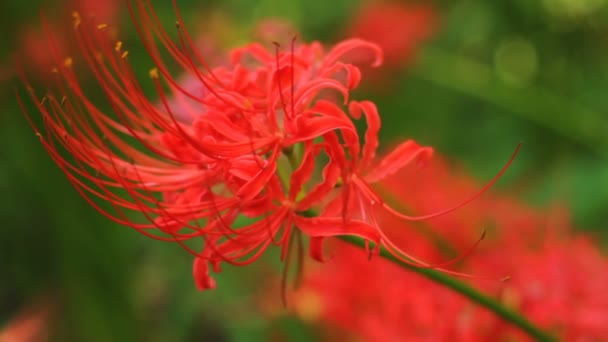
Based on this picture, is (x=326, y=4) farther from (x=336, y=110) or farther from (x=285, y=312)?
(x=336, y=110)

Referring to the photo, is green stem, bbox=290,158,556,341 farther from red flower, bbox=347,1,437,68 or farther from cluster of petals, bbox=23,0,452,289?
red flower, bbox=347,1,437,68

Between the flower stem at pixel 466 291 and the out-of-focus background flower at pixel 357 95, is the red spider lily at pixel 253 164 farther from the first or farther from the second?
the out-of-focus background flower at pixel 357 95

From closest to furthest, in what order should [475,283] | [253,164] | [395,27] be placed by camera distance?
[253,164], [475,283], [395,27]

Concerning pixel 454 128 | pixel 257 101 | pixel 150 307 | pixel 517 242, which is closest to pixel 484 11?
pixel 454 128

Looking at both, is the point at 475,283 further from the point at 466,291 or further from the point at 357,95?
the point at 357,95

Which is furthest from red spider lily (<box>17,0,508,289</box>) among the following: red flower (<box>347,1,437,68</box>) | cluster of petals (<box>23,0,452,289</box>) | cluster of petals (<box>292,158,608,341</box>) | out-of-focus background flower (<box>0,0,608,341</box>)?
red flower (<box>347,1,437,68</box>)

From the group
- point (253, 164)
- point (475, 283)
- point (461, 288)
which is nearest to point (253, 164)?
point (253, 164)
